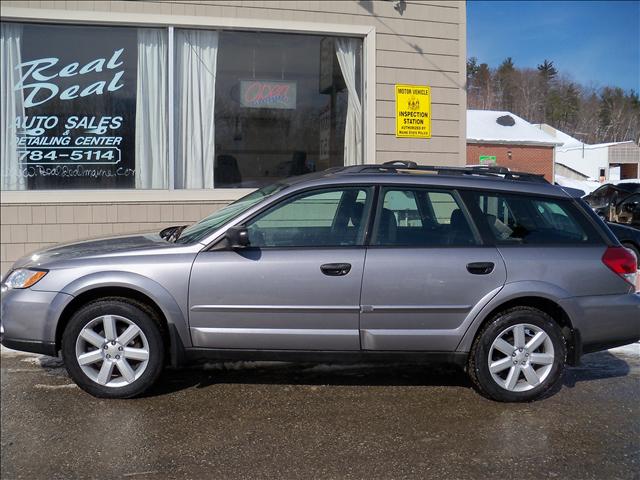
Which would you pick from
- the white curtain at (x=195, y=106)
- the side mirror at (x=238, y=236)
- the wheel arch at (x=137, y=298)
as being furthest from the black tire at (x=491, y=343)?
the white curtain at (x=195, y=106)

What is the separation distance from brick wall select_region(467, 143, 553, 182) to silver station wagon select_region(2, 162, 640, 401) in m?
25.2

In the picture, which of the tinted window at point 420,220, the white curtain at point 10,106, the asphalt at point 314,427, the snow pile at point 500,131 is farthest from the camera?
the snow pile at point 500,131

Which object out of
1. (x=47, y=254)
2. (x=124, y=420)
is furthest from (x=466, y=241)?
(x=47, y=254)

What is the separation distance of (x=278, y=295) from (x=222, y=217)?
852 mm

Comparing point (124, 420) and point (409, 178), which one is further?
point (409, 178)

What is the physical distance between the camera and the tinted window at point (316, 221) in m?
4.36

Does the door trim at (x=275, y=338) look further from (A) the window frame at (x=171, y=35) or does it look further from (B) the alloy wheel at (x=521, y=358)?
(A) the window frame at (x=171, y=35)

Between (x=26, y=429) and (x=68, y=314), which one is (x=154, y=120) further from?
(x=26, y=429)

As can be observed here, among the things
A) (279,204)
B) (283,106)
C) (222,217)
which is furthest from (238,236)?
(283,106)

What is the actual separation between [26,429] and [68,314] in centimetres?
80

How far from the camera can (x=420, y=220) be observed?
4.47m

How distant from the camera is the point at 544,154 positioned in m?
28.6

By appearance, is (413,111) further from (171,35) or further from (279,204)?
(279,204)

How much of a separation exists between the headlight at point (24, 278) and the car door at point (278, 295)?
1.08 metres
